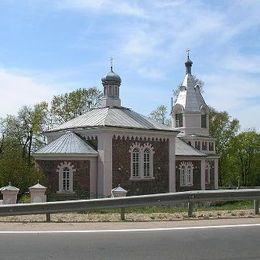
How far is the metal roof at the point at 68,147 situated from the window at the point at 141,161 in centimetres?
352

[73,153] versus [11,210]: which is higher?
[73,153]

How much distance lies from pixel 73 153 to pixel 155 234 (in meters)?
24.5

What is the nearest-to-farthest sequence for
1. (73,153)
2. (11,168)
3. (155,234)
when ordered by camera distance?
1. (155,234)
2. (11,168)
3. (73,153)

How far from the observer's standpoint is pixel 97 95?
61094 mm

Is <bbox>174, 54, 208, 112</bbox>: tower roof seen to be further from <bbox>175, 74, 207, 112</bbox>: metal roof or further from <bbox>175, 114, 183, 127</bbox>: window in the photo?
<bbox>175, 114, 183, 127</bbox>: window

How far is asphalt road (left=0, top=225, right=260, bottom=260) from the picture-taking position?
26.8 feet

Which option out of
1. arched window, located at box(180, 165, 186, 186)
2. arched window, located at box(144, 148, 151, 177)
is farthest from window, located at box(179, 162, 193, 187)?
arched window, located at box(144, 148, 151, 177)

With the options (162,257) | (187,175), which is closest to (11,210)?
(162,257)

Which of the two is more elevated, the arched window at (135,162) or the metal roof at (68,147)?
the metal roof at (68,147)

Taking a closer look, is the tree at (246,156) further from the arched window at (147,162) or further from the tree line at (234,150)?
the arched window at (147,162)

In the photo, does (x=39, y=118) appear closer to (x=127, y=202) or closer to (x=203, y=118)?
(x=203, y=118)

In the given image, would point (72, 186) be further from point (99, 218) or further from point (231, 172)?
point (231, 172)

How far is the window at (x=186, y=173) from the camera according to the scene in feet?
148

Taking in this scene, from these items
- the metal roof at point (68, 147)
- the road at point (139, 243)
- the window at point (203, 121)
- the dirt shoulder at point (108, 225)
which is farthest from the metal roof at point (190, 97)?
the road at point (139, 243)
